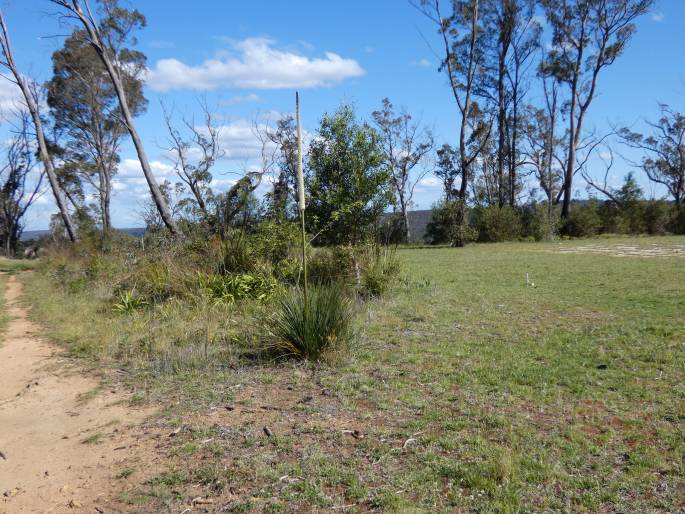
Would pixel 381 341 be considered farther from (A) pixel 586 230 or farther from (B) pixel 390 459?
(A) pixel 586 230

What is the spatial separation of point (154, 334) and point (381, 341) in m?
2.92

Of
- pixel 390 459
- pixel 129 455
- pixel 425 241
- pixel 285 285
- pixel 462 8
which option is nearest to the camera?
pixel 390 459

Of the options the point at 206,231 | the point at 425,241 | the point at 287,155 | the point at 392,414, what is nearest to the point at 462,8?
the point at 425,241

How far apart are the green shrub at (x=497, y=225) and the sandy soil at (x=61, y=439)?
25.2 meters

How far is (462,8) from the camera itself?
95.1ft

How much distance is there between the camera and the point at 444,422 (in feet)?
13.4

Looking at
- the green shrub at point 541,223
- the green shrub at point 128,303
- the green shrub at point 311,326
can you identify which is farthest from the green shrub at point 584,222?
the green shrub at point 311,326

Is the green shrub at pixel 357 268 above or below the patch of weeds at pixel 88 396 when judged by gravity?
above

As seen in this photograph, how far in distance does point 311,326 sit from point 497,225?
24.9 metres

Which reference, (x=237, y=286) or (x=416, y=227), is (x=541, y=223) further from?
(x=237, y=286)

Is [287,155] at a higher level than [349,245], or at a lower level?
higher

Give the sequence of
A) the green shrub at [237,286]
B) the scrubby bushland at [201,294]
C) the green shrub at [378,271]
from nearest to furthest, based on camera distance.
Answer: the scrubby bushland at [201,294]
the green shrub at [237,286]
the green shrub at [378,271]

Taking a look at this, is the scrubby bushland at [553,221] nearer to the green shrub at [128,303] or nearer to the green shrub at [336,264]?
the green shrub at [336,264]

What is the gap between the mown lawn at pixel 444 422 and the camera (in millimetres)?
3150
